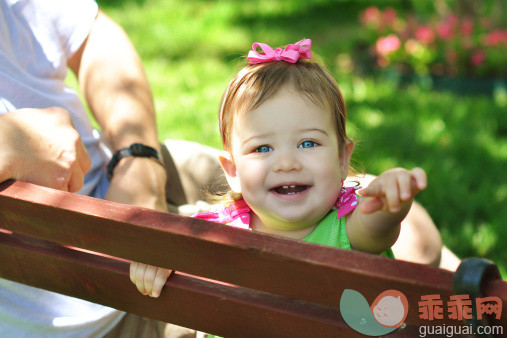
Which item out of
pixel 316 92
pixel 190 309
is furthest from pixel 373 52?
pixel 190 309

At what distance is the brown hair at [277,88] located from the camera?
5.58 ft

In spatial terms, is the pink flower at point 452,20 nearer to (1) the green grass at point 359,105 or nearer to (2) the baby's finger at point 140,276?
(1) the green grass at point 359,105

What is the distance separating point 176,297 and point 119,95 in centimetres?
114

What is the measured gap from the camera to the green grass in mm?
3531

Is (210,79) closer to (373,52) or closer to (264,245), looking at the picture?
(373,52)

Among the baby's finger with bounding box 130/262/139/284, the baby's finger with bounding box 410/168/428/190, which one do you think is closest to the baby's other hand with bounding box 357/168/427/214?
the baby's finger with bounding box 410/168/428/190

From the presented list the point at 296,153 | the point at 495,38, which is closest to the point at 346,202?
the point at 296,153

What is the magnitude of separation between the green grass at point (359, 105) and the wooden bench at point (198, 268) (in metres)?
1.82

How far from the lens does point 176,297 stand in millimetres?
1451

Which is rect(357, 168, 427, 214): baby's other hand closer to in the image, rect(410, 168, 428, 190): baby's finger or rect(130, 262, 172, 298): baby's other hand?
rect(410, 168, 428, 190): baby's finger

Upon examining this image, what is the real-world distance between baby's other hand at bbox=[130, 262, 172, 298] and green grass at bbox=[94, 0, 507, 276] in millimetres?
1822

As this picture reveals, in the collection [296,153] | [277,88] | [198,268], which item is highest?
[277,88]

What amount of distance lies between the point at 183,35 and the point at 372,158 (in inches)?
148

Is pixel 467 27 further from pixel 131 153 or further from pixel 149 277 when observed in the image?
pixel 149 277
